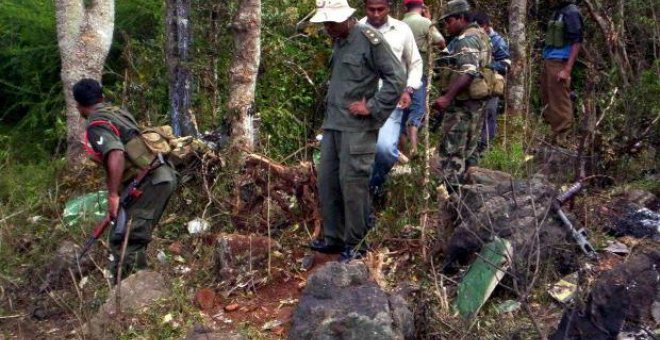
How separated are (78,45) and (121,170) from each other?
3.22 m

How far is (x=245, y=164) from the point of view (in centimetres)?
668

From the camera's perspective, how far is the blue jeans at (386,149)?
6320 millimetres

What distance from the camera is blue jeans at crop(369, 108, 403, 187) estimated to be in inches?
249

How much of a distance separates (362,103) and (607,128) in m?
2.96

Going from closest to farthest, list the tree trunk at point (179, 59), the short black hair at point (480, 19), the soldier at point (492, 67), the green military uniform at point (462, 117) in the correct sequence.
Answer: the green military uniform at point (462, 117) → the short black hair at point (480, 19) → the soldier at point (492, 67) → the tree trunk at point (179, 59)

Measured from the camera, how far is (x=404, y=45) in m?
6.19

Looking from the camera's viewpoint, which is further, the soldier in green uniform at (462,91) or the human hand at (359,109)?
the soldier in green uniform at (462,91)

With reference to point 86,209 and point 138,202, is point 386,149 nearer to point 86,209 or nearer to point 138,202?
point 138,202

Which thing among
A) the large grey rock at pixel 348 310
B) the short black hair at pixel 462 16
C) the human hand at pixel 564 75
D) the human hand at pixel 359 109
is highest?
the short black hair at pixel 462 16

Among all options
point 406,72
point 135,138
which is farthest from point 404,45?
point 135,138

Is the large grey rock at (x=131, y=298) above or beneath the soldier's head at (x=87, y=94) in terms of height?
beneath

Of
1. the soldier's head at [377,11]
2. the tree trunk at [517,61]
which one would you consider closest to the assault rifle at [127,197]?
the soldier's head at [377,11]

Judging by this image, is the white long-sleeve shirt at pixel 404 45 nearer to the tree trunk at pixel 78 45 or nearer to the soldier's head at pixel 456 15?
the soldier's head at pixel 456 15

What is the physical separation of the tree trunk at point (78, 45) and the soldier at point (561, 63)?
4.15 m
